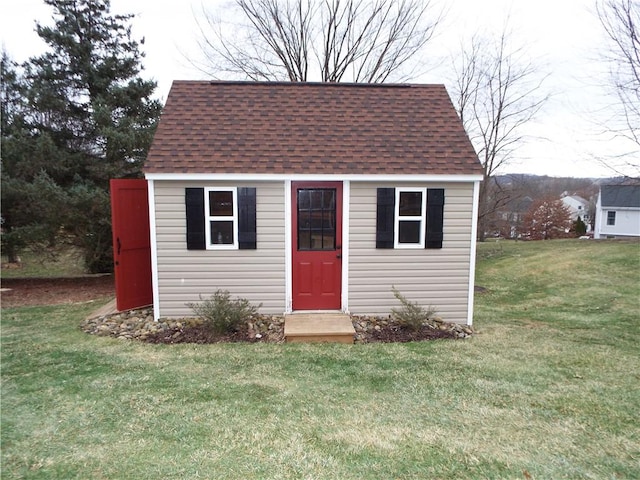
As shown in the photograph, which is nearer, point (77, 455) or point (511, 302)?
point (77, 455)

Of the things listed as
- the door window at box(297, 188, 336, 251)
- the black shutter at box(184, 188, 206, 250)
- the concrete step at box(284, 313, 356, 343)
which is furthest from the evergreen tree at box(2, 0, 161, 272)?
the concrete step at box(284, 313, 356, 343)

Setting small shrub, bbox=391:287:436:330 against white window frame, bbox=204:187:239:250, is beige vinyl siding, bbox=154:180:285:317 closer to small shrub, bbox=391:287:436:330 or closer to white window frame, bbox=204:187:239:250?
white window frame, bbox=204:187:239:250

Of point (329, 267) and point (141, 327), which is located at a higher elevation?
point (329, 267)

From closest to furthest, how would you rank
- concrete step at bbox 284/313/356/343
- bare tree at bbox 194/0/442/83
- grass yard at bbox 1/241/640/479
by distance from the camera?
grass yard at bbox 1/241/640/479 < concrete step at bbox 284/313/356/343 < bare tree at bbox 194/0/442/83

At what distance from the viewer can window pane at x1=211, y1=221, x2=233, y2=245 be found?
21.7 feet

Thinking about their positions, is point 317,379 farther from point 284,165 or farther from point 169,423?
point 284,165

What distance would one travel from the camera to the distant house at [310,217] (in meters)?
6.48

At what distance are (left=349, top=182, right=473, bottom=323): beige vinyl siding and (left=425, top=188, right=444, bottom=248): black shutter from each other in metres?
0.10

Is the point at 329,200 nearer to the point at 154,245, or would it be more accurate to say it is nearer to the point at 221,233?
the point at 221,233

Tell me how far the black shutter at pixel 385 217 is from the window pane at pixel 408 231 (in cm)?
18

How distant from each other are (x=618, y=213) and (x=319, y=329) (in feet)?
116

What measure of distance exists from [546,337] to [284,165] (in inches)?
203

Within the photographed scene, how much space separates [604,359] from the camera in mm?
5312

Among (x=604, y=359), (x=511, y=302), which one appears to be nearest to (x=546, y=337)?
(x=604, y=359)
